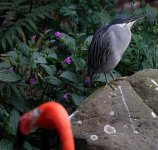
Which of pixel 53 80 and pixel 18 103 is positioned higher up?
pixel 53 80

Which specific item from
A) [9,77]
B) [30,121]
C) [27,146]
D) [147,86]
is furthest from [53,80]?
[30,121]

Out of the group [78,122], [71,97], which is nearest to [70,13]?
[71,97]

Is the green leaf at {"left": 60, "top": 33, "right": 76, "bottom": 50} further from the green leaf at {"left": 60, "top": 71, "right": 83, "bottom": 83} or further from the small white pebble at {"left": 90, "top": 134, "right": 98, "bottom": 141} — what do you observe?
the small white pebble at {"left": 90, "top": 134, "right": 98, "bottom": 141}

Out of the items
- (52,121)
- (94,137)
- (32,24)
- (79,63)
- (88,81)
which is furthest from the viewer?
(32,24)

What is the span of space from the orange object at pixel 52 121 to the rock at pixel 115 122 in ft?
5.51

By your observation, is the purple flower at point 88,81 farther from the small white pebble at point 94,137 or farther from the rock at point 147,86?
the small white pebble at point 94,137

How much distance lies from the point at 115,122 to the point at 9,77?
2.92 feet

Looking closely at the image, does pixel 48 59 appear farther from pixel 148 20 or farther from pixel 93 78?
pixel 148 20

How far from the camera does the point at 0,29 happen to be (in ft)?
17.8

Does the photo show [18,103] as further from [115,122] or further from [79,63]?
[115,122]

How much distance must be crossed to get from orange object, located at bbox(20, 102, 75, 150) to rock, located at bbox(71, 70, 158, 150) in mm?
1680

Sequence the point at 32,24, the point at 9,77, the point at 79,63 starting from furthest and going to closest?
the point at 32,24, the point at 79,63, the point at 9,77

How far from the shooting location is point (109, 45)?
371 cm

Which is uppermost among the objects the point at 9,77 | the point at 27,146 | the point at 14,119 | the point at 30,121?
the point at 30,121
